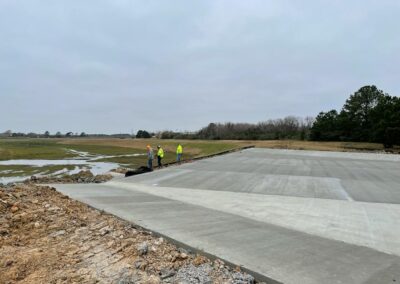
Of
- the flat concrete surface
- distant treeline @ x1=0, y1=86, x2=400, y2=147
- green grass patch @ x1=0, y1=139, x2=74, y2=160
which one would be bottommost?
green grass patch @ x1=0, y1=139, x2=74, y2=160

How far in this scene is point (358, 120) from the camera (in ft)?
227

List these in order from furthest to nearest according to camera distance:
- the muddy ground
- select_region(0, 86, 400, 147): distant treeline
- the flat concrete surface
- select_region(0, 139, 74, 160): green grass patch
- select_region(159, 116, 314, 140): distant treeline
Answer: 1. select_region(159, 116, 314, 140): distant treeline
2. select_region(0, 86, 400, 147): distant treeline
3. select_region(0, 139, 74, 160): green grass patch
4. the flat concrete surface
5. the muddy ground

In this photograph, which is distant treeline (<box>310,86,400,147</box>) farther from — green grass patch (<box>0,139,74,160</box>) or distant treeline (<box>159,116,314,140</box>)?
green grass patch (<box>0,139,74,160</box>)

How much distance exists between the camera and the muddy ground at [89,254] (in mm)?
4902

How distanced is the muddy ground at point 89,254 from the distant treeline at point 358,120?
192 ft

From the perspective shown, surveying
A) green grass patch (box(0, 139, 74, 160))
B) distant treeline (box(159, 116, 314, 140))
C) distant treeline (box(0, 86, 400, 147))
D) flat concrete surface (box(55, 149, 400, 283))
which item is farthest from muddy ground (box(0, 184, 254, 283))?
distant treeline (box(159, 116, 314, 140))

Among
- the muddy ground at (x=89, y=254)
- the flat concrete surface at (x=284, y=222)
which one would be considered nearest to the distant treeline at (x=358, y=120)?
the flat concrete surface at (x=284, y=222)

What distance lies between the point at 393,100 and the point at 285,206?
56.7 m

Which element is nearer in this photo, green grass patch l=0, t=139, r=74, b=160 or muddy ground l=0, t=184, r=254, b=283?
muddy ground l=0, t=184, r=254, b=283

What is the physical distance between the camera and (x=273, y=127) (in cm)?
10831

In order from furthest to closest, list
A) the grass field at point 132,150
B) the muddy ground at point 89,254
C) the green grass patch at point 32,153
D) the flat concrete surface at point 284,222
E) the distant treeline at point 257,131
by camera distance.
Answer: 1. the distant treeline at point 257,131
2. the green grass patch at point 32,153
3. the grass field at point 132,150
4. the flat concrete surface at point 284,222
5. the muddy ground at point 89,254

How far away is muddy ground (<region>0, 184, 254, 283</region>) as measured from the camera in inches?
193

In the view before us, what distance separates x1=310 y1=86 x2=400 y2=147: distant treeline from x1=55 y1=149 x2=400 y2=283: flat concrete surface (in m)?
46.8

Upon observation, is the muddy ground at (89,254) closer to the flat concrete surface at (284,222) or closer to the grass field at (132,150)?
the flat concrete surface at (284,222)
